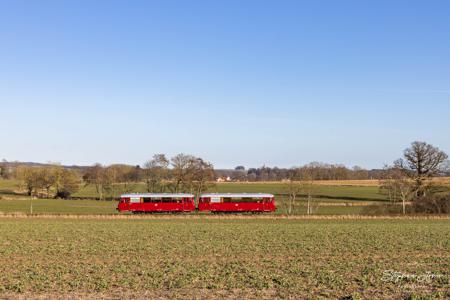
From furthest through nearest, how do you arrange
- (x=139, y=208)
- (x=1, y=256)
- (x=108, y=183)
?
(x=108, y=183)
(x=139, y=208)
(x=1, y=256)

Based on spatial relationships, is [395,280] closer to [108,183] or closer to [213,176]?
[213,176]

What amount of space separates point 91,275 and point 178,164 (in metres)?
77.0

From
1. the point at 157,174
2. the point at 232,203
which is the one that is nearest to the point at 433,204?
the point at 232,203

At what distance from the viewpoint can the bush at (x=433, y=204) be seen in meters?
70.0

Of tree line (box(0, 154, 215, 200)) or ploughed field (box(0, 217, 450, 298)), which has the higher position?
tree line (box(0, 154, 215, 200))

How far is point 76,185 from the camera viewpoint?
117 meters

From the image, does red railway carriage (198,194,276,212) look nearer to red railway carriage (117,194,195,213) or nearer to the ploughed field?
red railway carriage (117,194,195,213)

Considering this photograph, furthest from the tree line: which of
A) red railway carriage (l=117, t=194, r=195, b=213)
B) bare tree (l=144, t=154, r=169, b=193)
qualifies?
red railway carriage (l=117, t=194, r=195, b=213)

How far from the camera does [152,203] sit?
2670 inches

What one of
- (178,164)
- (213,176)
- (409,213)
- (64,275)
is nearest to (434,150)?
(409,213)

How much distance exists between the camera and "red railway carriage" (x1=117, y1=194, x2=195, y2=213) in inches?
2665

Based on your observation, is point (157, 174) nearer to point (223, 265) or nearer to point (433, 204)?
point (433, 204)

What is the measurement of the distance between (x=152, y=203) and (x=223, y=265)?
1808 inches

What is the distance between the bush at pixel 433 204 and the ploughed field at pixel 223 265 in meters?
35.3
